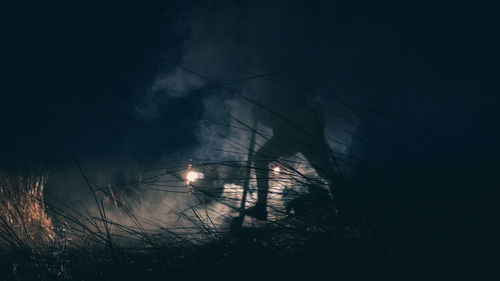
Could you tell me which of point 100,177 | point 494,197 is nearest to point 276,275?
point 494,197

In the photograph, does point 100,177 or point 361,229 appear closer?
point 361,229

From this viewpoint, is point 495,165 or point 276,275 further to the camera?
point 495,165

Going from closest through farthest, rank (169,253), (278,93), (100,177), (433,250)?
(433,250) < (169,253) < (278,93) < (100,177)

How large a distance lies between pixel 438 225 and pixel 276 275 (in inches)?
14.5

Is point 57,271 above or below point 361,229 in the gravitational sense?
below

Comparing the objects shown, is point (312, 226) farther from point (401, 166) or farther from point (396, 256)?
point (401, 166)

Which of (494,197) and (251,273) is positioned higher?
(494,197)

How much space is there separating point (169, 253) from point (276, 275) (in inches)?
14.1

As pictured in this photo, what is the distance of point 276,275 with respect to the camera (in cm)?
45

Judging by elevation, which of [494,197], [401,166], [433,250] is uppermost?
[401,166]

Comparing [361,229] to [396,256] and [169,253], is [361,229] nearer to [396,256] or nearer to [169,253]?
[396,256]

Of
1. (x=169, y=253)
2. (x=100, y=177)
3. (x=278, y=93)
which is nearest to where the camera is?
(x=169, y=253)

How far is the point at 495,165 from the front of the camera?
623mm

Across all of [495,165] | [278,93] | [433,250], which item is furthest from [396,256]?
[278,93]
